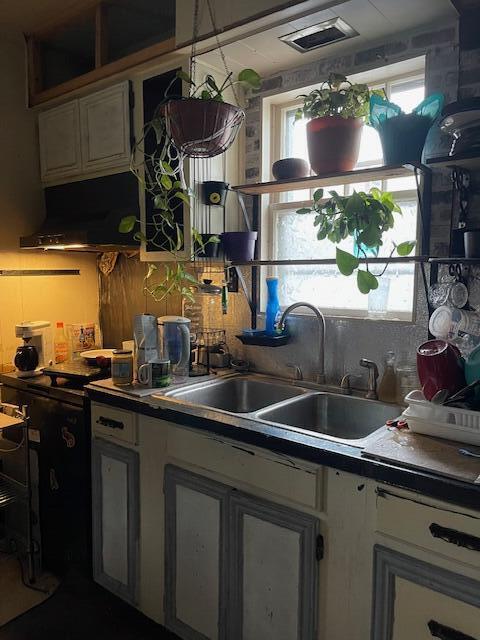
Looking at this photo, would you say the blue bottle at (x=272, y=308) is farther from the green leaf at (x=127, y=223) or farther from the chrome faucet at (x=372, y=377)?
the green leaf at (x=127, y=223)

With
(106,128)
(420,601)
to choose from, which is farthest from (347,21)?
(420,601)

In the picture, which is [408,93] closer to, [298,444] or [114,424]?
[298,444]

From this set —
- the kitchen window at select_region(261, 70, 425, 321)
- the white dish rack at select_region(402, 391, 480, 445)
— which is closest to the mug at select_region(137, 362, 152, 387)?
the kitchen window at select_region(261, 70, 425, 321)

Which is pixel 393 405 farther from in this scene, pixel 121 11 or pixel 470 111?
pixel 121 11

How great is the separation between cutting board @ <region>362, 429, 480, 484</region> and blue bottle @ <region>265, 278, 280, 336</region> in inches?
32.1

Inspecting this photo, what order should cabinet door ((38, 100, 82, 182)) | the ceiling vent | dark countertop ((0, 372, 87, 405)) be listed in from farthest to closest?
1. cabinet door ((38, 100, 82, 182))
2. dark countertop ((0, 372, 87, 405))
3. the ceiling vent

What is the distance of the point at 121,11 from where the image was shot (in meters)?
2.53

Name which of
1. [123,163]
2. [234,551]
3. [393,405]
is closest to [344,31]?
[123,163]

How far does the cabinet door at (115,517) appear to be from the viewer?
1.84m

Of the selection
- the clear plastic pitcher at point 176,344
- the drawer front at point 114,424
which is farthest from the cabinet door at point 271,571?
the clear plastic pitcher at point 176,344

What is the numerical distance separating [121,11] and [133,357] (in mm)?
1847

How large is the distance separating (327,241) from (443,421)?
38.5 inches

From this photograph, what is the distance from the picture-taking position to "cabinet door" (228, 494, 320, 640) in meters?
1.36

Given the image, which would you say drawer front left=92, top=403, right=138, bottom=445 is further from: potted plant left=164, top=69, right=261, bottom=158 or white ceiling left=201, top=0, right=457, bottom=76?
white ceiling left=201, top=0, right=457, bottom=76
